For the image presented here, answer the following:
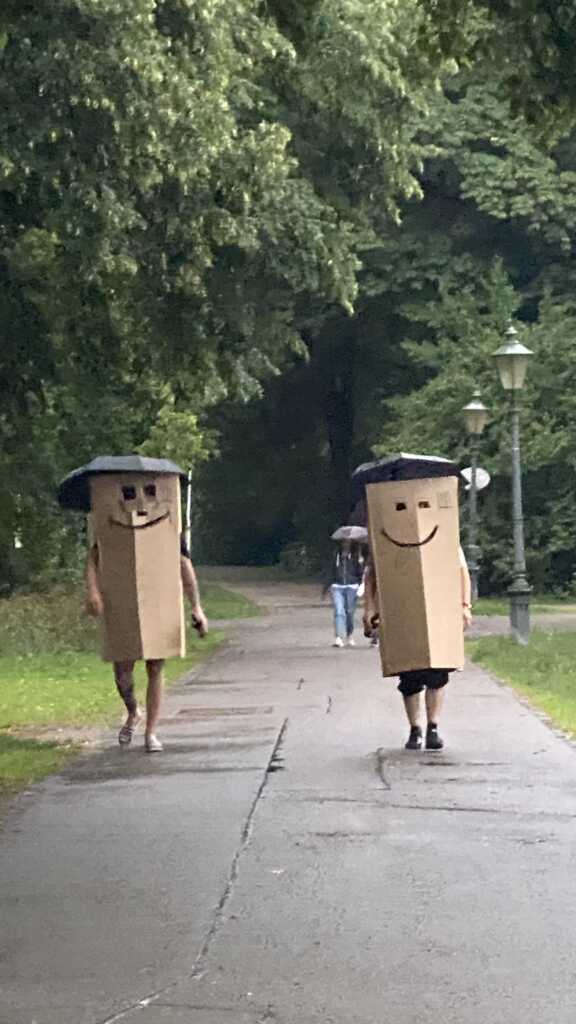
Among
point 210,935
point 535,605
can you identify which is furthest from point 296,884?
point 535,605

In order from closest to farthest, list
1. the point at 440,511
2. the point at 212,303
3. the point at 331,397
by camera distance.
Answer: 1. the point at 440,511
2. the point at 212,303
3. the point at 331,397

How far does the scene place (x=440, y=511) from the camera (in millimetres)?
13359

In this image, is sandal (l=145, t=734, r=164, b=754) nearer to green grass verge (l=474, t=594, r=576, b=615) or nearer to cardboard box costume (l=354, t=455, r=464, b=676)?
cardboard box costume (l=354, t=455, r=464, b=676)

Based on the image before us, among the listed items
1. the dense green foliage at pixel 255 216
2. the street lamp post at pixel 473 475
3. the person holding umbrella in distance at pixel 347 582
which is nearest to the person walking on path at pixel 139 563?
the dense green foliage at pixel 255 216

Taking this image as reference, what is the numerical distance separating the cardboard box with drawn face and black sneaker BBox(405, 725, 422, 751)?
171cm

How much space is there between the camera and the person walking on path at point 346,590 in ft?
87.1

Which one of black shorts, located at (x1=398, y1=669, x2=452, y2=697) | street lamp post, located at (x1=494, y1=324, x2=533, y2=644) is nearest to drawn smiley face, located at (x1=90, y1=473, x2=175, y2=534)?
black shorts, located at (x1=398, y1=669, x2=452, y2=697)

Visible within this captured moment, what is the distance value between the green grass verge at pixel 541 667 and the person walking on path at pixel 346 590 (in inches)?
68.6

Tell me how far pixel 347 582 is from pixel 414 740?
533 inches

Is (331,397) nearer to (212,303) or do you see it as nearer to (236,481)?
(236,481)

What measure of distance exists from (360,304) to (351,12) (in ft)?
71.0

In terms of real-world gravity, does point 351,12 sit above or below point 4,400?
above

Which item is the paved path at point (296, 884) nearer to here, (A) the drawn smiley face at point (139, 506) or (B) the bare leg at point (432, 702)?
(B) the bare leg at point (432, 702)

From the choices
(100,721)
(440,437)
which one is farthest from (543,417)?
(100,721)
